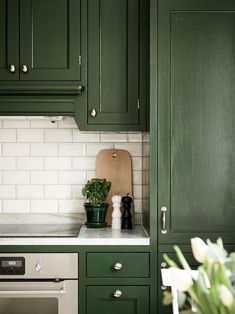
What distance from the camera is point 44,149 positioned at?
3.58m

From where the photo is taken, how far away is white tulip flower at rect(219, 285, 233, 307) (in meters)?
1.12

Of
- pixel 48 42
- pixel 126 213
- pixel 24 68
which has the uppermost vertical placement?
pixel 48 42

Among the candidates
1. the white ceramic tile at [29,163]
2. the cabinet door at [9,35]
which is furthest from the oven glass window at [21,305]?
the cabinet door at [9,35]

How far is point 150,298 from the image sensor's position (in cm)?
295

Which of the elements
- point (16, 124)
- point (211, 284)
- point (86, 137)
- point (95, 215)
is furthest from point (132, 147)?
point (211, 284)

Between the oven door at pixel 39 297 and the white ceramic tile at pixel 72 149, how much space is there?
3.13 ft

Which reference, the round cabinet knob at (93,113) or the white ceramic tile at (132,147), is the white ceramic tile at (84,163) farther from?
the round cabinet knob at (93,113)

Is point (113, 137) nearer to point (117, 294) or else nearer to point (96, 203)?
point (96, 203)

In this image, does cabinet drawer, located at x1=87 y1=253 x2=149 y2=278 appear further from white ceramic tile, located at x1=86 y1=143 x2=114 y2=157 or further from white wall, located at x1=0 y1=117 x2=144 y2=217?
white ceramic tile, located at x1=86 y1=143 x2=114 y2=157

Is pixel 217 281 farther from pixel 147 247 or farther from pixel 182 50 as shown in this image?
pixel 182 50

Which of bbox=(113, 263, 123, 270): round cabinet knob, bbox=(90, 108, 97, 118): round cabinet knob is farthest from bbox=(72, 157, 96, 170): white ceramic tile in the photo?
bbox=(113, 263, 123, 270): round cabinet knob

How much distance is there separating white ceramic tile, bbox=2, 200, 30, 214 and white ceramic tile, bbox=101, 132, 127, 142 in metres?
0.65

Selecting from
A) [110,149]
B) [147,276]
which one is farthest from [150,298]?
[110,149]

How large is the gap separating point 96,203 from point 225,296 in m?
2.26
